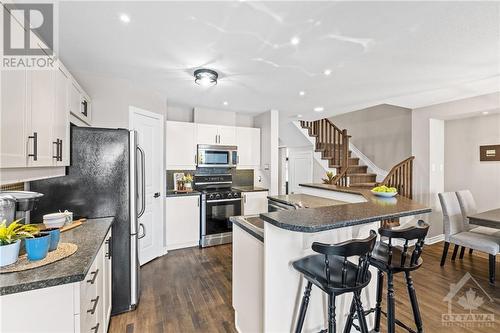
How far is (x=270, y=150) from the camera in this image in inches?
184

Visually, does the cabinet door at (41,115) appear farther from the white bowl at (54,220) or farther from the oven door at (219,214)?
the oven door at (219,214)

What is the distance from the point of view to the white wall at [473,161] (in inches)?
154

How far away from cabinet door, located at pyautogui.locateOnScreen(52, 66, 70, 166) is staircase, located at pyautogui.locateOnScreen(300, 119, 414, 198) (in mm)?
4010

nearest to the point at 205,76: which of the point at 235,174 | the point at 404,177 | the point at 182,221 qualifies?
the point at 182,221

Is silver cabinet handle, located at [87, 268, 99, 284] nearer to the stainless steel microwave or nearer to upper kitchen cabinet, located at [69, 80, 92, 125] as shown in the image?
upper kitchen cabinet, located at [69, 80, 92, 125]

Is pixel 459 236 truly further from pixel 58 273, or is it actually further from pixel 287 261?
pixel 58 273

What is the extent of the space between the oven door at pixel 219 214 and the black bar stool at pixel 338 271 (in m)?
2.70

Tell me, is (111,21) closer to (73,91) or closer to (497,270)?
(73,91)

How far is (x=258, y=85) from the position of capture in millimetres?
3189

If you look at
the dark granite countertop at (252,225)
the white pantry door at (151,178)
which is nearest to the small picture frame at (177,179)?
the white pantry door at (151,178)

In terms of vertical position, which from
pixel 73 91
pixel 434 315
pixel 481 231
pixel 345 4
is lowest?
pixel 434 315

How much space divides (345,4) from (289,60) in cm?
89

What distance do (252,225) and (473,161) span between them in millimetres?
4639

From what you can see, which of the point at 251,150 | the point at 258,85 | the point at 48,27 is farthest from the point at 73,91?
the point at 251,150
